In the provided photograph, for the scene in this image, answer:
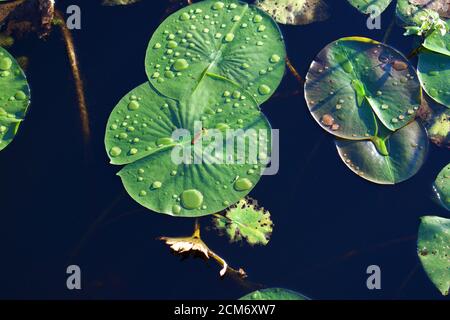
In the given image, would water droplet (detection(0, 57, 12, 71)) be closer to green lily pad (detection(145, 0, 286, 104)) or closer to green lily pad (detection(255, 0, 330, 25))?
green lily pad (detection(145, 0, 286, 104))

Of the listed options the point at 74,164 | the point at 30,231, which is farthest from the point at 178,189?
the point at 30,231

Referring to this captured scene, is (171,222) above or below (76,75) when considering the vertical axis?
below

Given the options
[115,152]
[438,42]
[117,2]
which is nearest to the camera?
[115,152]

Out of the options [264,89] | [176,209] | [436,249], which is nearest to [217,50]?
[264,89]

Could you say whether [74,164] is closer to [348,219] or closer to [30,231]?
[30,231]

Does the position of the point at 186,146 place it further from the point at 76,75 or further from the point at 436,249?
the point at 436,249

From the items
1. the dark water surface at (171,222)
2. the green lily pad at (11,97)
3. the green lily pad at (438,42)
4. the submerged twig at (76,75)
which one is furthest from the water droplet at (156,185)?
the green lily pad at (438,42)

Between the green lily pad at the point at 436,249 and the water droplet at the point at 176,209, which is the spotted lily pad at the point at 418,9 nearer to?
the green lily pad at the point at 436,249
